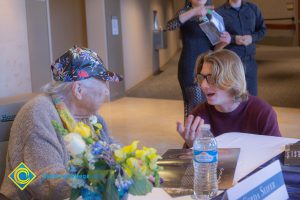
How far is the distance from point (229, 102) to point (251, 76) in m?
1.58

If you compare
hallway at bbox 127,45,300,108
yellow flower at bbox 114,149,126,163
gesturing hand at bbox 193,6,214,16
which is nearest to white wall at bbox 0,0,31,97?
gesturing hand at bbox 193,6,214,16

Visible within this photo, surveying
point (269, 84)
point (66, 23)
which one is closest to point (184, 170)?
point (66, 23)

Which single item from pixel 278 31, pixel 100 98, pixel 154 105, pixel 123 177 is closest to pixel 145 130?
pixel 154 105

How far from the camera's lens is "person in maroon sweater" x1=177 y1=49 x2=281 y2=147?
7.98 feet

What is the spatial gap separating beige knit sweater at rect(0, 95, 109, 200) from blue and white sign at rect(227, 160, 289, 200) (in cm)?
63

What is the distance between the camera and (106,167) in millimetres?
1120

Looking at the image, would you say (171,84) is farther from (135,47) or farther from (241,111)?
(241,111)

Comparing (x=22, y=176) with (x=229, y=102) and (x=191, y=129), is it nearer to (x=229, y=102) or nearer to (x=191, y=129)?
(x=191, y=129)

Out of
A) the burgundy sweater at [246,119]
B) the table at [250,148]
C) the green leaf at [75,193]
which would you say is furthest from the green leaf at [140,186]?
the burgundy sweater at [246,119]

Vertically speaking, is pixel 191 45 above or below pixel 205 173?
above

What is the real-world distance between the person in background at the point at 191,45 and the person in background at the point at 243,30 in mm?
141

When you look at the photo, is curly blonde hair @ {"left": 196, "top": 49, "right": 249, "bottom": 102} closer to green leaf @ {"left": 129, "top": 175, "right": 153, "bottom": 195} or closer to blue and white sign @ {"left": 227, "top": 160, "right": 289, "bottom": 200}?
blue and white sign @ {"left": 227, "top": 160, "right": 289, "bottom": 200}

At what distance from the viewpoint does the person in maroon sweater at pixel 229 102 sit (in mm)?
2434

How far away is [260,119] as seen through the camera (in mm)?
→ 2533
